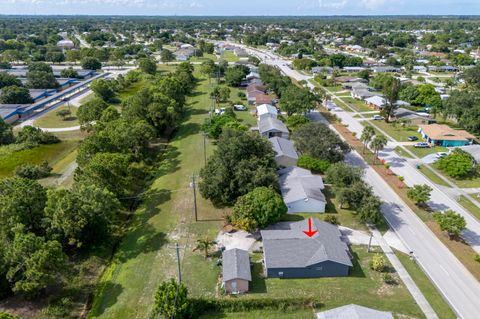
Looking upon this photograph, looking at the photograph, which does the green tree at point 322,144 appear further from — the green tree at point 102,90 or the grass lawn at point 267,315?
the green tree at point 102,90

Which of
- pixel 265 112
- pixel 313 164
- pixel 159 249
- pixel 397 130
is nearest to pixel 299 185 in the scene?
pixel 313 164

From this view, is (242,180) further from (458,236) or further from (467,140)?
(467,140)

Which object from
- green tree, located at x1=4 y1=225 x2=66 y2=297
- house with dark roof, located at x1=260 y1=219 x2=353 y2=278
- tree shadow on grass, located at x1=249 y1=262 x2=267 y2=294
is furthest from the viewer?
house with dark roof, located at x1=260 y1=219 x2=353 y2=278

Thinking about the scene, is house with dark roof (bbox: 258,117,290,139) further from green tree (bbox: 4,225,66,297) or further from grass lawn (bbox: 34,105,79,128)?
grass lawn (bbox: 34,105,79,128)

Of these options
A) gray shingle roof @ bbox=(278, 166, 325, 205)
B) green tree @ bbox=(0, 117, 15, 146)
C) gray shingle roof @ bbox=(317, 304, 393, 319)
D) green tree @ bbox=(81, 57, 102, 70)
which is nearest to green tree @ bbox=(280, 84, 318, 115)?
gray shingle roof @ bbox=(278, 166, 325, 205)

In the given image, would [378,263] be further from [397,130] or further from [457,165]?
[397,130]

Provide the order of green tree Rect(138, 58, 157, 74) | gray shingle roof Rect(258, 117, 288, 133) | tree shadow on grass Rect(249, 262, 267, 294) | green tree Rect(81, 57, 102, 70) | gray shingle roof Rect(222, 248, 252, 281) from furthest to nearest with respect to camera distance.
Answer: green tree Rect(81, 57, 102, 70) → green tree Rect(138, 58, 157, 74) → gray shingle roof Rect(258, 117, 288, 133) → tree shadow on grass Rect(249, 262, 267, 294) → gray shingle roof Rect(222, 248, 252, 281)
